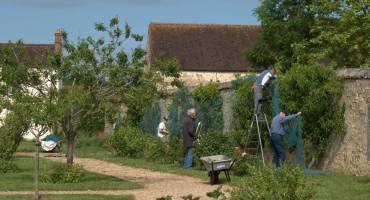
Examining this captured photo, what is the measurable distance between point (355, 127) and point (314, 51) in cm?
2256

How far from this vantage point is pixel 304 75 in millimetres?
20422

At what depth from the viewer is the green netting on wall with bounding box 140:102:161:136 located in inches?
1326

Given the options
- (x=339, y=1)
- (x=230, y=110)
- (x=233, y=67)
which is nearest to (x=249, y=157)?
(x=230, y=110)

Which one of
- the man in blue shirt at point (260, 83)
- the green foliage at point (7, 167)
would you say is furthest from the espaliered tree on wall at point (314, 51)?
the green foliage at point (7, 167)

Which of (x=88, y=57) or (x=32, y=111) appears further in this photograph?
(x=88, y=57)

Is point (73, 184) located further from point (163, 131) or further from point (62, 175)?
point (163, 131)

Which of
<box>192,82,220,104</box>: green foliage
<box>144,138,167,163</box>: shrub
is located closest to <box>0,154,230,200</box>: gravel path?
<box>144,138,167,163</box>: shrub

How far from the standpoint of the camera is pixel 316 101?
20.0 m

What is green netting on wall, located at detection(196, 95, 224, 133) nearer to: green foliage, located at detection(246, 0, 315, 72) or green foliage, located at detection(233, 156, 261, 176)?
green foliage, located at detection(233, 156, 261, 176)

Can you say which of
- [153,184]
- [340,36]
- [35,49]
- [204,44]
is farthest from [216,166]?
[204,44]

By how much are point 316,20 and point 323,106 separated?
77.2ft

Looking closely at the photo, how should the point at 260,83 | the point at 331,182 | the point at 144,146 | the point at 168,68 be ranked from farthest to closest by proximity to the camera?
the point at 144,146 → the point at 260,83 → the point at 168,68 → the point at 331,182

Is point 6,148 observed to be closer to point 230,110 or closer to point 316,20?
point 230,110

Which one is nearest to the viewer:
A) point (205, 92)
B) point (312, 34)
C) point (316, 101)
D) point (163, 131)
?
point (316, 101)
